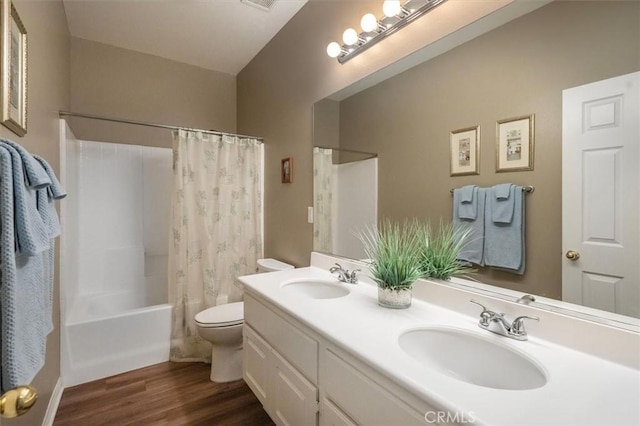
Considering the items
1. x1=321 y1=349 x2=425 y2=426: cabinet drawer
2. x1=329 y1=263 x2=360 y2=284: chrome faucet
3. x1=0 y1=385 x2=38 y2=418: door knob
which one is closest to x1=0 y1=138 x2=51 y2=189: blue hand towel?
x1=0 y1=385 x2=38 y2=418: door knob

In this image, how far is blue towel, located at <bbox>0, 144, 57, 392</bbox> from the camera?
0.69m

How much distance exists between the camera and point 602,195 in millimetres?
843

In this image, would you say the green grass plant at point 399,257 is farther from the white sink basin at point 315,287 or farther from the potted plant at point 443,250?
the white sink basin at point 315,287

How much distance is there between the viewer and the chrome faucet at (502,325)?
91cm

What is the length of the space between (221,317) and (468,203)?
1683mm

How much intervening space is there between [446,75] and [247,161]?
174cm

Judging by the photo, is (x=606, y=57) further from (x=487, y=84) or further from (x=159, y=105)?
(x=159, y=105)

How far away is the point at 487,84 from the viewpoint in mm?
1114

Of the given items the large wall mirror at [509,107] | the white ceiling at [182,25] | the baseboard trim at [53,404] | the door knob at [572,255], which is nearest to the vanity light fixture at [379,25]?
the large wall mirror at [509,107]

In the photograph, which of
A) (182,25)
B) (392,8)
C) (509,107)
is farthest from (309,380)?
(182,25)

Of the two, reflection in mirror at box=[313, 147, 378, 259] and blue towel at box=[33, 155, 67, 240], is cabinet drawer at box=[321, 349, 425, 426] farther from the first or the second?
blue towel at box=[33, 155, 67, 240]

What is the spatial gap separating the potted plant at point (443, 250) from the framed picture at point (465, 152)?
232 mm

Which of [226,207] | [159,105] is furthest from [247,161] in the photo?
[159,105]

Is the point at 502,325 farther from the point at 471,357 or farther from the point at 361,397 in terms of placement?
the point at 361,397
